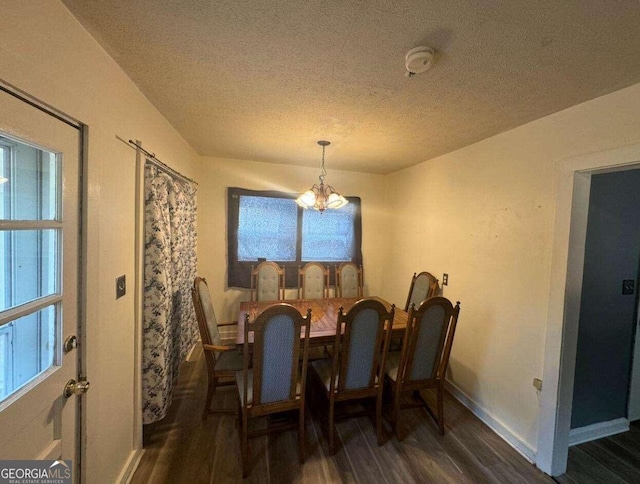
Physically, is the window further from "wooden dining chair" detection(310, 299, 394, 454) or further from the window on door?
the window on door

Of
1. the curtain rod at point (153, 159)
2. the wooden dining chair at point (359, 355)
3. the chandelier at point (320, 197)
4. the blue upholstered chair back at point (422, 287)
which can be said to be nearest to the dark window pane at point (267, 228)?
the chandelier at point (320, 197)

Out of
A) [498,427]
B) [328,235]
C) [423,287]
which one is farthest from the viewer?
[328,235]

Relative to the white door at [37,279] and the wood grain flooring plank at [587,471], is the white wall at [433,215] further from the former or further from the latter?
the wood grain flooring plank at [587,471]

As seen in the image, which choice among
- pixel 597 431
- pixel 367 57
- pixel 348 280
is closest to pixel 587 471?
pixel 597 431

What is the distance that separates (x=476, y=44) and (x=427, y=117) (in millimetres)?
747

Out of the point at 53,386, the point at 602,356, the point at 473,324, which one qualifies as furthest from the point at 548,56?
the point at 53,386

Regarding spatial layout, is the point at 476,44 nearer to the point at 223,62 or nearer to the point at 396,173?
the point at 223,62

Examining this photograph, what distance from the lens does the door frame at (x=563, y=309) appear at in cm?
156

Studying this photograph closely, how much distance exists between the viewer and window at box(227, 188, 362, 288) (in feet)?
11.0

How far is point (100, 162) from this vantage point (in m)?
1.18

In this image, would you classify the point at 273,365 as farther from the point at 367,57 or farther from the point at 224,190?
the point at 224,190

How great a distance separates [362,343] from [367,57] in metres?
1.63

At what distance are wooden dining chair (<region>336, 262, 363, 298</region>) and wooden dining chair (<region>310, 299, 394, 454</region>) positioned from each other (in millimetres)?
1525

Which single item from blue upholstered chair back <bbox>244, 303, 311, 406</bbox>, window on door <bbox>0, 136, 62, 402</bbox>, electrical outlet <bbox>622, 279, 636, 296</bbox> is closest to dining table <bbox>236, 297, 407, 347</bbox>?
blue upholstered chair back <bbox>244, 303, 311, 406</bbox>
